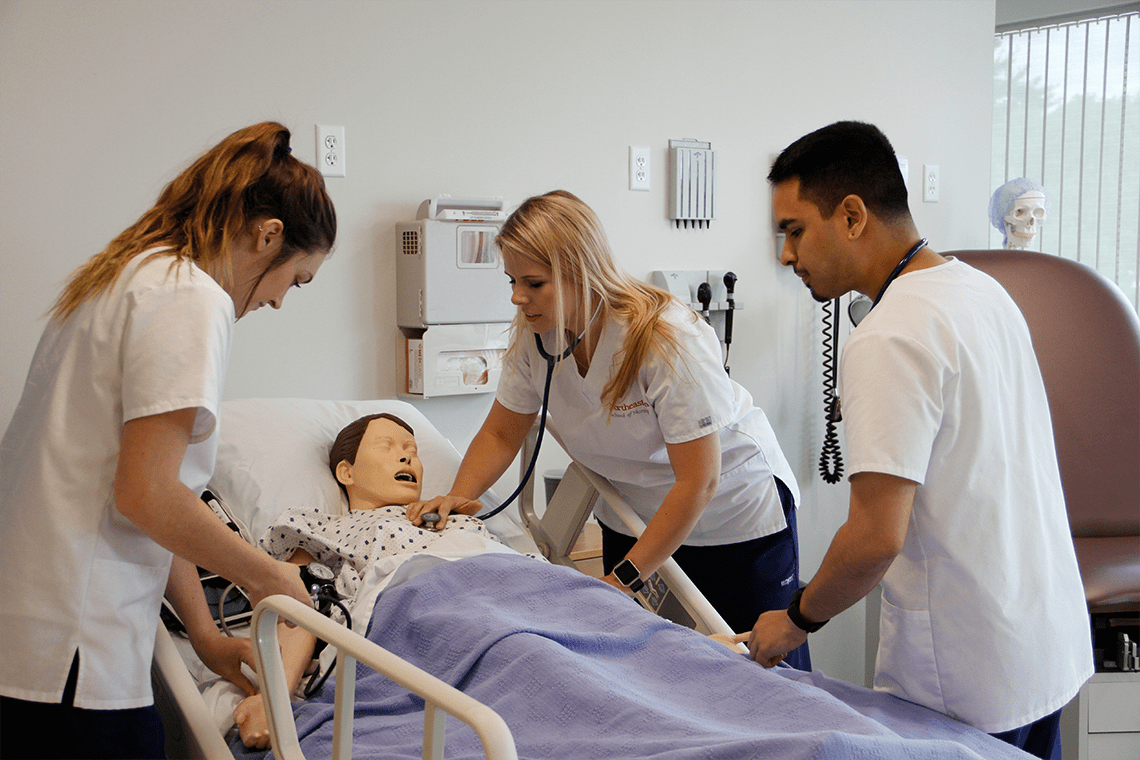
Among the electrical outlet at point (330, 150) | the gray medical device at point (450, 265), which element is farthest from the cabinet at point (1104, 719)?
the electrical outlet at point (330, 150)

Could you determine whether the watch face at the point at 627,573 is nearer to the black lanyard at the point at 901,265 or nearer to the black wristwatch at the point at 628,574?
the black wristwatch at the point at 628,574

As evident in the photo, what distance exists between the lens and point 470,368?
2383 millimetres

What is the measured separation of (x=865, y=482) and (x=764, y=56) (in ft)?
7.38

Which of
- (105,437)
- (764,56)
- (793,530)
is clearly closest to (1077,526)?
(793,530)

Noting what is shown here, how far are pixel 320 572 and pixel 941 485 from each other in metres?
1.08

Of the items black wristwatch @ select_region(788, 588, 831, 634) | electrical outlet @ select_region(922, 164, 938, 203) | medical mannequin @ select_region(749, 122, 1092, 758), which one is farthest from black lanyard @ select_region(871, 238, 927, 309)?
electrical outlet @ select_region(922, 164, 938, 203)

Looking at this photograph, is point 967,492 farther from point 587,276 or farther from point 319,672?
point 319,672

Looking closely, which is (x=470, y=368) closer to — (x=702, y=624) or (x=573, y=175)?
(x=573, y=175)

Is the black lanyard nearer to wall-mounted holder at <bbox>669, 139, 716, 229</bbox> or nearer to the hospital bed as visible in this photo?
the hospital bed

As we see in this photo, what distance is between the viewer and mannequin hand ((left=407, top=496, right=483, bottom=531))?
5.91ft

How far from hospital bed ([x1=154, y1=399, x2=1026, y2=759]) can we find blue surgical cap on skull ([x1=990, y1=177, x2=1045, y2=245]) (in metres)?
2.32

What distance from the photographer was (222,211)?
115 centimetres

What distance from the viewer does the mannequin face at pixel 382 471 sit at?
6.19 ft

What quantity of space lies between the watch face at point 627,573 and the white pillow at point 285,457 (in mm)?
544
